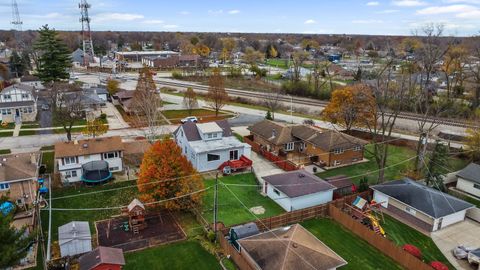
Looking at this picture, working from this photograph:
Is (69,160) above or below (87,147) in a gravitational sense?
below

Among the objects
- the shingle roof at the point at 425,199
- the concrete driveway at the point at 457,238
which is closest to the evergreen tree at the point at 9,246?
the concrete driveway at the point at 457,238

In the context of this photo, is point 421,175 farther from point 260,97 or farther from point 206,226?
point 260,97

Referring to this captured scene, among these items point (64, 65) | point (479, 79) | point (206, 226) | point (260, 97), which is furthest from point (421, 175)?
point (64, 65)

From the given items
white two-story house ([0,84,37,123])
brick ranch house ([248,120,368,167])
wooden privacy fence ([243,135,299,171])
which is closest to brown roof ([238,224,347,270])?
wooden privacy fence ([243,135,299,171])

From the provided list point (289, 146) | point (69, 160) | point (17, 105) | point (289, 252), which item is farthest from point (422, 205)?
point (17, 105)

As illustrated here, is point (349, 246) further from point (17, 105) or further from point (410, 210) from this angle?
point (17, 105)
